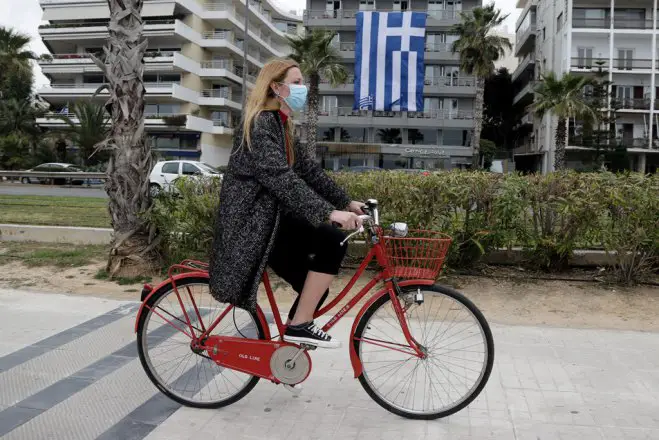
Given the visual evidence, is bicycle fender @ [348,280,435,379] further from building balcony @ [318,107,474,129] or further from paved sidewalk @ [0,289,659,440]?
building balcony @ [318,107,474,129]

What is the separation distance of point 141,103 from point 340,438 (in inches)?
203

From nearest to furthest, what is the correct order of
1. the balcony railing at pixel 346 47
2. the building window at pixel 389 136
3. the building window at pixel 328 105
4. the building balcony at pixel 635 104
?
1. the building balcony at pixel 635 104
2. the balcony railing at pixel 346 47
3. the building window at pixel 328 105
4. the building window at pixel 389 136

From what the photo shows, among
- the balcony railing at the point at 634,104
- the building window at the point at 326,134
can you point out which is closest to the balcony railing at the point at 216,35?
the building window at the point at 326,134

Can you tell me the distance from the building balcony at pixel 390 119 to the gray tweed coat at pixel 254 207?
54.6 metres

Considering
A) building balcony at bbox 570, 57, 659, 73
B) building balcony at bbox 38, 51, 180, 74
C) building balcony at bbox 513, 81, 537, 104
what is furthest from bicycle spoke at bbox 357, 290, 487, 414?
building balcony at bbox 513, 81, 537, 104

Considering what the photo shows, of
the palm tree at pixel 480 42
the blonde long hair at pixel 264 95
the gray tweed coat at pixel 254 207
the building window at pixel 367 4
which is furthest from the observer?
the building window at pixel 367 4

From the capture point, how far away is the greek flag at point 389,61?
399 inches

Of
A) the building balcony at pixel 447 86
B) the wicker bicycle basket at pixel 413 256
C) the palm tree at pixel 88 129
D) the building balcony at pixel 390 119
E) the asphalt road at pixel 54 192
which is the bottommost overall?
the wicker bicycle basket at pixel 413 256

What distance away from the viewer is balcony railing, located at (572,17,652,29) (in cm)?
4812

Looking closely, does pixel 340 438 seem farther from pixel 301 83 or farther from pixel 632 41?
pixel 632 41

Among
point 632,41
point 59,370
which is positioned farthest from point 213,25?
point 59,370

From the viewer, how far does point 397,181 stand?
22.0 ft

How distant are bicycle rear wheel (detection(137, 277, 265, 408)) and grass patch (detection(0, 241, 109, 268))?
14.3ft

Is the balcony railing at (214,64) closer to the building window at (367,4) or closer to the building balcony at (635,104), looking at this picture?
the building window at (367,4)
